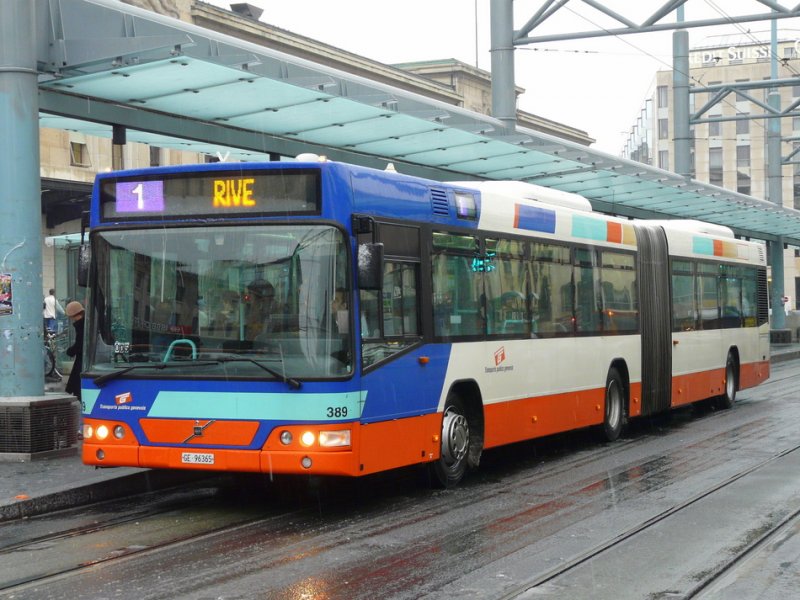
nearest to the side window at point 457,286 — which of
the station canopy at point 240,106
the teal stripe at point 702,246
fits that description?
the station canopy at point 240,106

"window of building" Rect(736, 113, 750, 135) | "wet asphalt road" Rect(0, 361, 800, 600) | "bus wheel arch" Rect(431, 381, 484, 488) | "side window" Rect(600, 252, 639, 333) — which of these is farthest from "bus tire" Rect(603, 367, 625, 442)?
"window of building" Rect(736, 113, 750, 135)

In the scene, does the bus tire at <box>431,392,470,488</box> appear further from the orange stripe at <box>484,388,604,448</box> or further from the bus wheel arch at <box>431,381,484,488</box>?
the orange stripe at <box>484,388,604,448</box>

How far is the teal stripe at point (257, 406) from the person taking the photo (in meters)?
9.12

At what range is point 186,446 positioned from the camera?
943 cm

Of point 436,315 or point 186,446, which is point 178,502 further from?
point 436,315

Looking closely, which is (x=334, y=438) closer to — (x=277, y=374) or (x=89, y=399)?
(x=277, y=374)

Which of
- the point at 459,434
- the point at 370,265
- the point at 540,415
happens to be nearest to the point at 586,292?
the point at 540,415

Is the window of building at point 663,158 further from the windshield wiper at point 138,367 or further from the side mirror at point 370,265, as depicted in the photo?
the windshield wiper at point 138,367

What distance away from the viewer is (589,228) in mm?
14789

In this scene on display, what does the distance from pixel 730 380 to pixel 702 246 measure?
2.66 meters

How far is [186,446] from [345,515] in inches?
56.6

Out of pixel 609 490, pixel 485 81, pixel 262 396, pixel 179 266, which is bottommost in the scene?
pixel 609 490

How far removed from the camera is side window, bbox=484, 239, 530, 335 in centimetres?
1194

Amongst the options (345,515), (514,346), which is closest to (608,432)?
(514,346)
